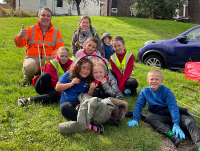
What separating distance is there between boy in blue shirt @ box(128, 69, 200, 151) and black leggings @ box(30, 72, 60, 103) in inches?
66.5

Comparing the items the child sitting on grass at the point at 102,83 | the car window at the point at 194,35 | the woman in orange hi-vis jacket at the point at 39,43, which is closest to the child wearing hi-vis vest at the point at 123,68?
the child sitting on grass at the point at 102,83

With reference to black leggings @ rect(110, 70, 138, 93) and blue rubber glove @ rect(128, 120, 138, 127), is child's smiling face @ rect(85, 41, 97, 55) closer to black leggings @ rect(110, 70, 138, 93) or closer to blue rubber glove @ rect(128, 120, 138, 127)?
black leggings @ rect(110, 70, 138, 93)

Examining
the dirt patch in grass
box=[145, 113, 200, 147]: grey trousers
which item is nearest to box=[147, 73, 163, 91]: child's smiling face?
box=[145, 113, 200, 147]: grey trousers

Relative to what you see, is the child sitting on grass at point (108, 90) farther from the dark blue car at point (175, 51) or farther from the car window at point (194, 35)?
the car window at point (194, 35)

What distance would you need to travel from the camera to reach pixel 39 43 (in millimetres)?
5035

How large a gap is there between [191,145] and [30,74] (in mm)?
3873

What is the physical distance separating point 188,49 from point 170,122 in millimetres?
4377

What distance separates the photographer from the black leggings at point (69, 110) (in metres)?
3.40

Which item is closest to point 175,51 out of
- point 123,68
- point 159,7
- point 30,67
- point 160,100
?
point 123,68

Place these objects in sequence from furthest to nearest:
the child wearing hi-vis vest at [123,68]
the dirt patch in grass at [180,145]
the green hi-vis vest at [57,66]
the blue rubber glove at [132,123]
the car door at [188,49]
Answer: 1. the car door at [188,49]
2. the child wearing hi-vis vest at [123,68]
3. the green hi-vis vest at [57,66]
4. the blue rubber glove at [132,123]
5. the dirt patch in grass at [180,145]

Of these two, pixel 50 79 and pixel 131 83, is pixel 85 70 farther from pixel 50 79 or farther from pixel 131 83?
pixel 131 83

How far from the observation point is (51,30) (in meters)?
5.16

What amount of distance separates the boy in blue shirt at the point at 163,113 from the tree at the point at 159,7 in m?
24.2

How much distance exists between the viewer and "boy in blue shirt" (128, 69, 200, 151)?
3.21m
